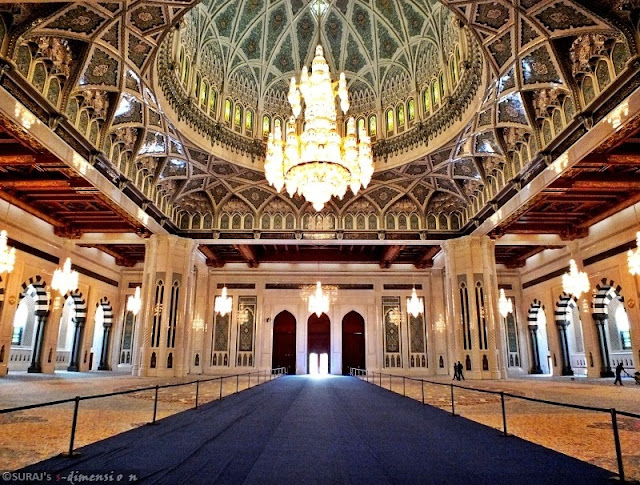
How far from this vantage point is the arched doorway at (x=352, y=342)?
2017 centimetres

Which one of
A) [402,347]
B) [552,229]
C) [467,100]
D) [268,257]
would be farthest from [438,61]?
[402,347]

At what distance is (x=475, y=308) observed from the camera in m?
14.4

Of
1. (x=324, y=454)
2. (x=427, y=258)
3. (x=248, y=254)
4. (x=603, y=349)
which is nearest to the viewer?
(x=324, y=454)

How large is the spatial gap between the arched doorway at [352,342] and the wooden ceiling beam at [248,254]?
505cm

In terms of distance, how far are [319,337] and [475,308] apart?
829 centimetres

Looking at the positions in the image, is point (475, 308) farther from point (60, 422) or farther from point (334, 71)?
point (60, 422)

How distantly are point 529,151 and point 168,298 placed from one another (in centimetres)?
1196

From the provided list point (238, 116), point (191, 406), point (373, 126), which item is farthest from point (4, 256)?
Answer: point (373, 126)

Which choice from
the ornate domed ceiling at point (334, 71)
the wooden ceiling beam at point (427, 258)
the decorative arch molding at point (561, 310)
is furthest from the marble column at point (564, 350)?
the ornate domed ceiling at point (334, 71)

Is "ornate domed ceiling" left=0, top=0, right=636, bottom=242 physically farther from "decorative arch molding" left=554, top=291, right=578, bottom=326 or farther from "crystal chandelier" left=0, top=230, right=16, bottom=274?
"decorative arch molding" left=554, top=291, right=578, bottom=326

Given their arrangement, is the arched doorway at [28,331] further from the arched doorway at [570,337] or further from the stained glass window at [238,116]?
the arched doorway at [570,337]

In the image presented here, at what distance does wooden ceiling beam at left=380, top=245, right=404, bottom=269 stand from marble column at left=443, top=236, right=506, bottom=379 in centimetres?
234

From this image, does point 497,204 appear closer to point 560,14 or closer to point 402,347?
point 560,14

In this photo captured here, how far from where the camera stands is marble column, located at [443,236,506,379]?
14.0 m
